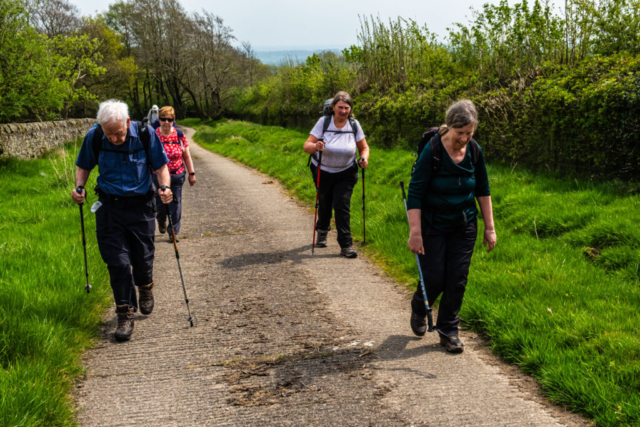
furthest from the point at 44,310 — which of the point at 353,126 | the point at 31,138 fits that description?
the point at 31,138

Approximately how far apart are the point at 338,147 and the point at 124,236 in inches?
130

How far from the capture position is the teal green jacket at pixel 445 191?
164 inches

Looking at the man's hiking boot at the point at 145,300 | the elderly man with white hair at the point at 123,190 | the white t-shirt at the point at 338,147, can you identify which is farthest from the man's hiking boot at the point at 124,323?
the white t-shirt at the point at 338,147

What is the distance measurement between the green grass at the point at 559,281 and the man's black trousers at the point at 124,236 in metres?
2.95

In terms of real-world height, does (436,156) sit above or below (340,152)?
above

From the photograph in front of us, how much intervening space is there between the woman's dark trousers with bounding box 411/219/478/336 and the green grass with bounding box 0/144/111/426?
9.28 feet

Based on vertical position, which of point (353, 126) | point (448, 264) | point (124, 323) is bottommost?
point (124, 323)

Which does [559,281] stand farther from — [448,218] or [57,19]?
[57,19]

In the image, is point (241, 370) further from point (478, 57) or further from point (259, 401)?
point (478, 57)

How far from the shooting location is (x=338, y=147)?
282 inches

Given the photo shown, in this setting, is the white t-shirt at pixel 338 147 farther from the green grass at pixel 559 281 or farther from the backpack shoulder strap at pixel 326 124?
the green grass at pixel 559 281

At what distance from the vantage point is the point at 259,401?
11.9ft

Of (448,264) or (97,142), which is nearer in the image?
(448,264)

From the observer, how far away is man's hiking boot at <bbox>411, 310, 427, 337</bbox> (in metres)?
4.60
